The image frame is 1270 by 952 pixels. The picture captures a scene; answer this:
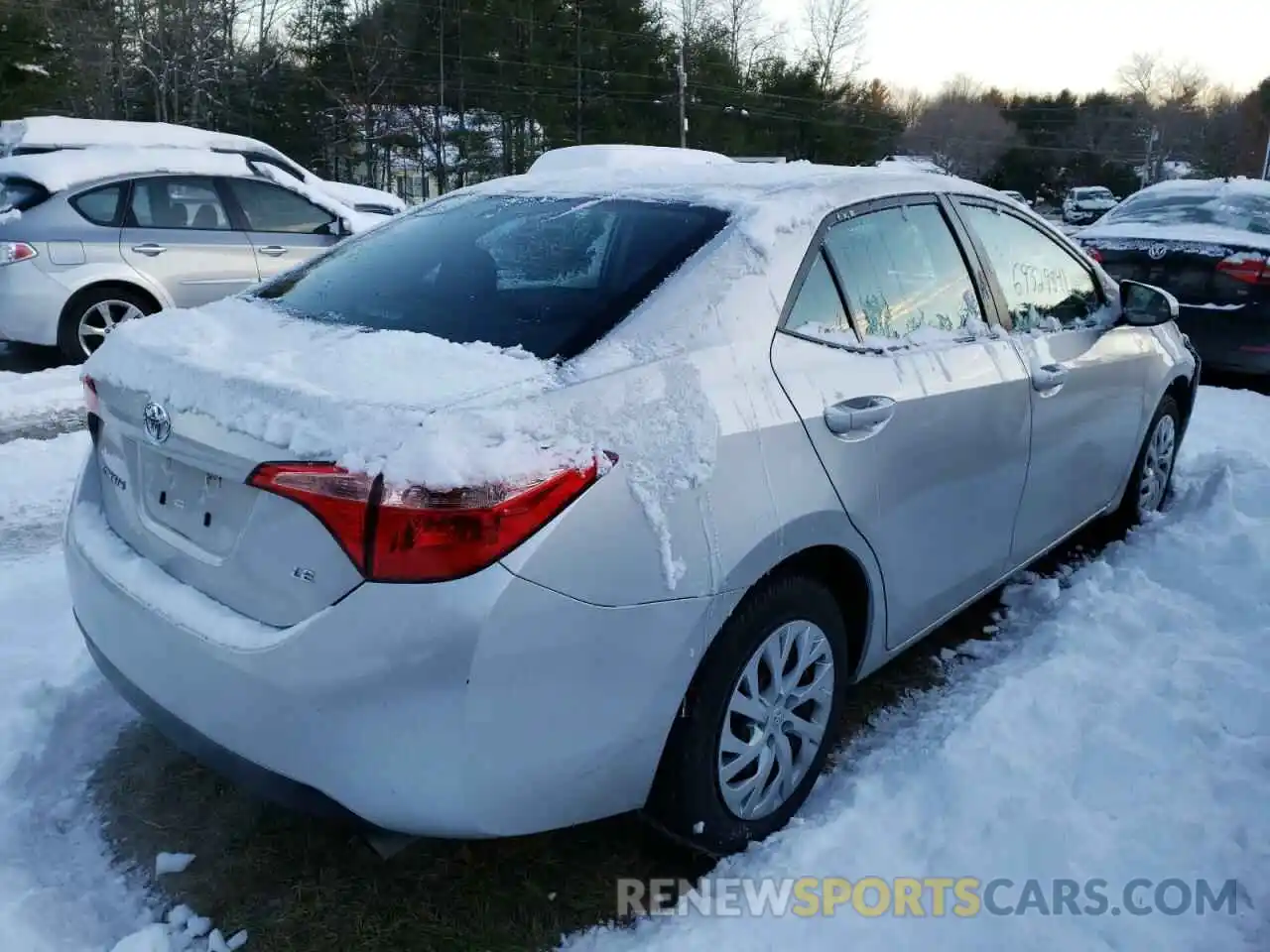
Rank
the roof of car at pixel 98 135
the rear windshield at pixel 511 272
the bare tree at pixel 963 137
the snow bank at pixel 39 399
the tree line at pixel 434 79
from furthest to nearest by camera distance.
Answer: the bare tree at pixel 963 137
the tree line at pixel 434 79
the roof of car at pixel 98 135
the snow bank at pixel 39 399
the rear windshield at pixel 511 272

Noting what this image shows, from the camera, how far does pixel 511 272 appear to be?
2.62 m

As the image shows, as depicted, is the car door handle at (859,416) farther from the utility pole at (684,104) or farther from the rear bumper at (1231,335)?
the utility pole at (684,104)

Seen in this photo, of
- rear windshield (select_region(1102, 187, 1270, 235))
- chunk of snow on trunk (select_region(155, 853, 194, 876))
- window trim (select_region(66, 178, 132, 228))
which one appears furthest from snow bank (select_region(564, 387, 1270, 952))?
window trim (select_region(66, 178, 132, 228))

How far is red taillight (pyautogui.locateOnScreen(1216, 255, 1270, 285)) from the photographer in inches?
285

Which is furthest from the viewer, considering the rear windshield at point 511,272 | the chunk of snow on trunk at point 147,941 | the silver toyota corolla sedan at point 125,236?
the silver toyota corolla sedan at point 125,236

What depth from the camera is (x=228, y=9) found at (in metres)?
34.2

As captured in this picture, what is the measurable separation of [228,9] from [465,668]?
38.6 metres

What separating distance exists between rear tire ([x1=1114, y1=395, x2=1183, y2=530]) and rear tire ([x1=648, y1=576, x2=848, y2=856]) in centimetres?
244

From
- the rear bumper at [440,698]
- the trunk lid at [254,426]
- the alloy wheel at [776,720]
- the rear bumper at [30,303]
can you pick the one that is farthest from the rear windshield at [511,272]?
the rear bumper at [30,303]

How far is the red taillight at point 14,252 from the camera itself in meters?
7.20

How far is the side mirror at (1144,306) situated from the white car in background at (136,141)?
861 cm

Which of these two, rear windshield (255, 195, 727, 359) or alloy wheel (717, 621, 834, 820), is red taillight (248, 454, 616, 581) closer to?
rear windshield (255, 195, 727, 359)

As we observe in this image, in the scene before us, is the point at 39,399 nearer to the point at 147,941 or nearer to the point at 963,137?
the point at 147,941

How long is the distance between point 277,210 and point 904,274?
6.93m
